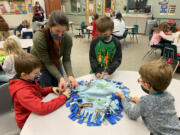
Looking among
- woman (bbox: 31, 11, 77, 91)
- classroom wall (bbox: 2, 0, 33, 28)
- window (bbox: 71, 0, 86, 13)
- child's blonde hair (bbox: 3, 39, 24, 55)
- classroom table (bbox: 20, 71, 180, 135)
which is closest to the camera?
classroom table (bbox: 20, 71, 180, 135)

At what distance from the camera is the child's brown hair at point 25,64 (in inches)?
46.9

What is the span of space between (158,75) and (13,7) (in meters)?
9.57

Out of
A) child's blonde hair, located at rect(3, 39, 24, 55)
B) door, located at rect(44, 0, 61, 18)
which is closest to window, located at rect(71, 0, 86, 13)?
door, located at rect(44, 0, 61, 18)

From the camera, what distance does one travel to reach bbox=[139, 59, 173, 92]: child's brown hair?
0.97 meters

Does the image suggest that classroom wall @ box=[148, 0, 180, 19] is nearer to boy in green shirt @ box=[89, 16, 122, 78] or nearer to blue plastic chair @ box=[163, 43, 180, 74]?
blue plastic chair @ box=[163, 43, 180, 74]

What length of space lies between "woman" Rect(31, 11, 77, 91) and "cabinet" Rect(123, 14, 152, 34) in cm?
739

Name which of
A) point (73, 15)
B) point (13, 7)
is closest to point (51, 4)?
point (13, 7)

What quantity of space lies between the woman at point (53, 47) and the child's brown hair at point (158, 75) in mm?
710

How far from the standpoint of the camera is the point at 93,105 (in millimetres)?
1163

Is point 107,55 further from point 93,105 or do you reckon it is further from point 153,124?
point 153,124

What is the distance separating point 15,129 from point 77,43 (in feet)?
18.7

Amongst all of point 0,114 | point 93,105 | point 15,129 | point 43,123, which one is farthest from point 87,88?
point 0,114

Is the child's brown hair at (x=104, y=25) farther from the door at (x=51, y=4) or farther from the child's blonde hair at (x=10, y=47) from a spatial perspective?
the door at (x=51, y=4)

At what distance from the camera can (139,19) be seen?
8117mm
